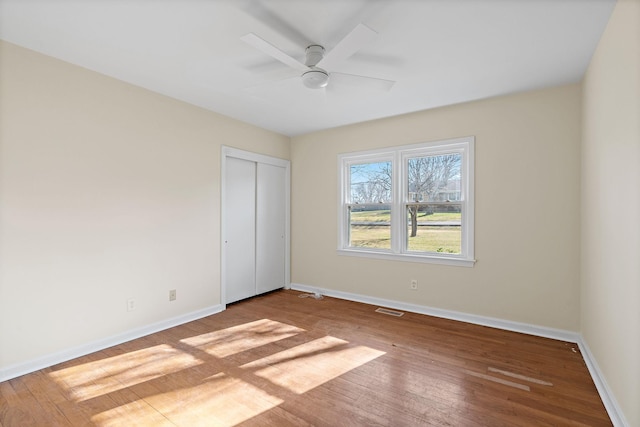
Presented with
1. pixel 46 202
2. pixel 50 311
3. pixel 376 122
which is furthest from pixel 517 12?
pixel 50 311

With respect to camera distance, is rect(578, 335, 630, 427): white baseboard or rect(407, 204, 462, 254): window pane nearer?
rect(578, 335, 630, 427): white baseboard

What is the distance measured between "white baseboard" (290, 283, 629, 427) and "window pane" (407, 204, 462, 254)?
77 cm

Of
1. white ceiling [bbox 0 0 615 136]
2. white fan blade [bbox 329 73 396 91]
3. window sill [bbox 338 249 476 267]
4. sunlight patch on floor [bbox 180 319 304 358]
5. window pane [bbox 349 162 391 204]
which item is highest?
white ceiling [bbox 0 0 615 136]

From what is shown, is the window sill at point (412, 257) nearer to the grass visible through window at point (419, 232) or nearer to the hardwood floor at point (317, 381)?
the grass visible through window at point (419, 232)

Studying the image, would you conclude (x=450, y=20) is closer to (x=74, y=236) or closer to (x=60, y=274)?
(x=74, y=236)

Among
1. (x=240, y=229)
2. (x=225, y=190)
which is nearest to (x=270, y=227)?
(x=240, y=229)

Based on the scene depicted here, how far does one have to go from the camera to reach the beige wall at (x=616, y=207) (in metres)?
1.67

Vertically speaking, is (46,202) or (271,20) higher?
(271,20)

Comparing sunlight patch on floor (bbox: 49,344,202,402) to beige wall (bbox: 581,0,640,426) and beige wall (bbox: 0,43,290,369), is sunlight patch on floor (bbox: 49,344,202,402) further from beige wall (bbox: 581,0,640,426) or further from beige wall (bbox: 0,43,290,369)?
beige wall (bbox: 581,0,640,426)

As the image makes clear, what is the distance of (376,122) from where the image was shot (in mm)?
4348

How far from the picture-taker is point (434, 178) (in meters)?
3.98

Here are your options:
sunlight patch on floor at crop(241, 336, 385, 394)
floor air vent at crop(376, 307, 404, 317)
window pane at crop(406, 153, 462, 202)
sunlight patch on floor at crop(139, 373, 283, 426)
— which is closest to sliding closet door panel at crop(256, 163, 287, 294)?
floor air vent at crop(376, 307, 404, 317)

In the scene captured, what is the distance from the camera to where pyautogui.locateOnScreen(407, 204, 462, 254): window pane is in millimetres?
3832

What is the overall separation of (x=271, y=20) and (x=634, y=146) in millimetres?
2342
